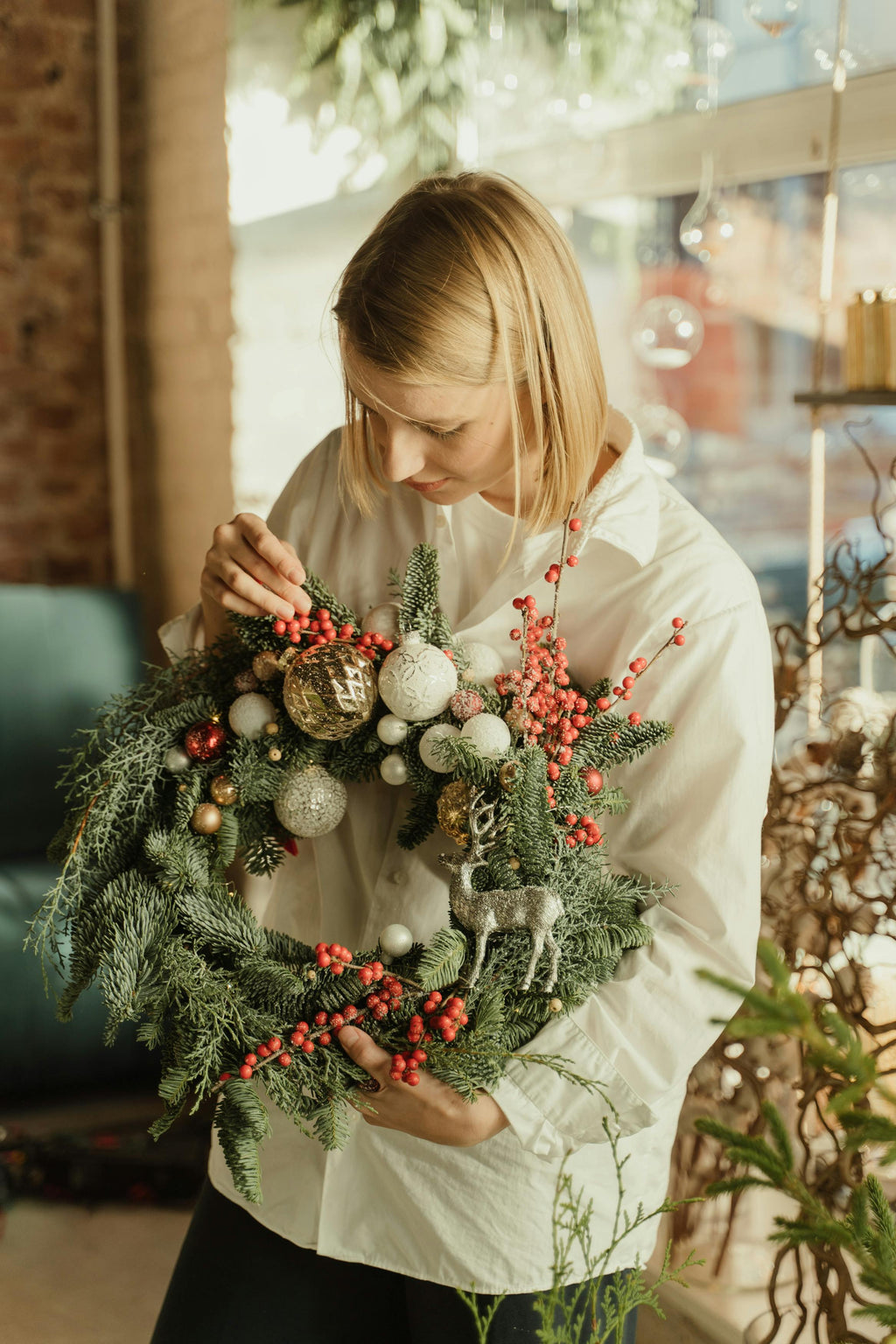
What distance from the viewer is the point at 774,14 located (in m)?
1.65

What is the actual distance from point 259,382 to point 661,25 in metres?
0.97

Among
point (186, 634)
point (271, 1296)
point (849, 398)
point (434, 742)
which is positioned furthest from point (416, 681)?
point (849, 398)

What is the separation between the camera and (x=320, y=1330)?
106 centimetres

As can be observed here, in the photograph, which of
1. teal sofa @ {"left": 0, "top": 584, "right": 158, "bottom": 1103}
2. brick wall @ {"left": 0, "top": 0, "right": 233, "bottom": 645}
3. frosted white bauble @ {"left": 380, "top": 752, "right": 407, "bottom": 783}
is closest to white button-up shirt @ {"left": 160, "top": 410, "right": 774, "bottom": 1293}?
frosted white bauble @ {"left": 380, "top": 752, "right": 407, "bottom": 783}

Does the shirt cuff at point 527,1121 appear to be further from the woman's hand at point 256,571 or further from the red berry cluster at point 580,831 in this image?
the woman's hand at point 256,571

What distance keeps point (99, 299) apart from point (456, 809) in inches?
89.1

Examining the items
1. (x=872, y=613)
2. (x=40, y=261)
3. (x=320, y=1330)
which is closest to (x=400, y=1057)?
(x=320, y=1330)

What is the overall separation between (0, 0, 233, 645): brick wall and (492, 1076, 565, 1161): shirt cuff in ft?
5.42

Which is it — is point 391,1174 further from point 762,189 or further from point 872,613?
point 762,189

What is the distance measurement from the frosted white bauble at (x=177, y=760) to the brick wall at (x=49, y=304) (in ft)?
6.51

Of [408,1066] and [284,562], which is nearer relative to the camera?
[408,1066]

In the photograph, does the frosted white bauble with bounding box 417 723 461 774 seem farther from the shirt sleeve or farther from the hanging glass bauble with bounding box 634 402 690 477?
the hanging glass bauble with bounding box 634 402 690 477

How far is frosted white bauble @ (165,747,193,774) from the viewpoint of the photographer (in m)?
0.95

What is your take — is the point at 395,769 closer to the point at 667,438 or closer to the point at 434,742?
the point at 434,742
